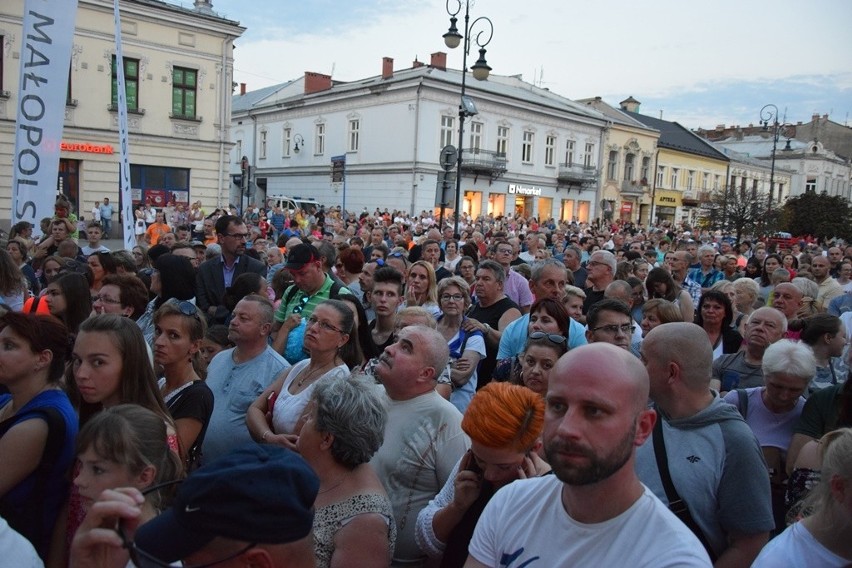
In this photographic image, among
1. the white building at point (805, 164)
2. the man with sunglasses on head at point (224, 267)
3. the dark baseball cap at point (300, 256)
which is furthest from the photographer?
the white building at point (805, 164)

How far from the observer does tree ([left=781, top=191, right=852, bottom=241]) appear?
85.9 ft

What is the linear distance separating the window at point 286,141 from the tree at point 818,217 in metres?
31.1

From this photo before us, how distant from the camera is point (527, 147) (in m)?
42.0

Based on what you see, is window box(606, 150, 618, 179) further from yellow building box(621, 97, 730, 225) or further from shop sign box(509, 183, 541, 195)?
shop sign box(509, 183, 541, 195)

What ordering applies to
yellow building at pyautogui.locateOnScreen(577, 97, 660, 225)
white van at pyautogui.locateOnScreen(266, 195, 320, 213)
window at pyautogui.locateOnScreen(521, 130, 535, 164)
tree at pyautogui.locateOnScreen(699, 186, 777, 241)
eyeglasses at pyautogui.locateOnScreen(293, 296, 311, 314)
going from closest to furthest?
1. eyeglasses at pyautogui.locateOnScreen(293, 296, 311, 314)
2. tree at pyautogui.locateOnScreen(699, 186, 777, 241)
3. white van at pyautogui.locateOnScreen(266, 195, 320, 213)
4. window at pyautogui.locateOnScreen(521, 130, 535, 164)
5. yellow building at pyautogui.locateOnScreen(577, 97, 660, 225)

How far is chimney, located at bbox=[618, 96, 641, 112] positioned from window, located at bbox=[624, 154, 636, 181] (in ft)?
33.0

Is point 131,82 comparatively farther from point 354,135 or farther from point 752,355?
point 752,355

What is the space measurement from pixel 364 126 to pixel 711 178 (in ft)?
116

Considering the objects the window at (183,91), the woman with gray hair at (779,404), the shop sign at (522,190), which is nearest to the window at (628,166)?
the shop sign at (522,190)

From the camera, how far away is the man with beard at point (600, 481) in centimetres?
174

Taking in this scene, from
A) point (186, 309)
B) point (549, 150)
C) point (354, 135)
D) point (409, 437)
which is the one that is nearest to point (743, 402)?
point (409, 437)

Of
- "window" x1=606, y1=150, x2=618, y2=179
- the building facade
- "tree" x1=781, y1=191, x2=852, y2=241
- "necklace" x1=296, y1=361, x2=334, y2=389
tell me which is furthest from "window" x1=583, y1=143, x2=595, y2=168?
"necklace" x1=296, y1=361, x2=334, y2=389

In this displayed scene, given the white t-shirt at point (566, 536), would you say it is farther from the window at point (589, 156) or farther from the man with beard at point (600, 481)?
the window at point (589, 156)

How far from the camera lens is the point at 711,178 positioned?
188ft
